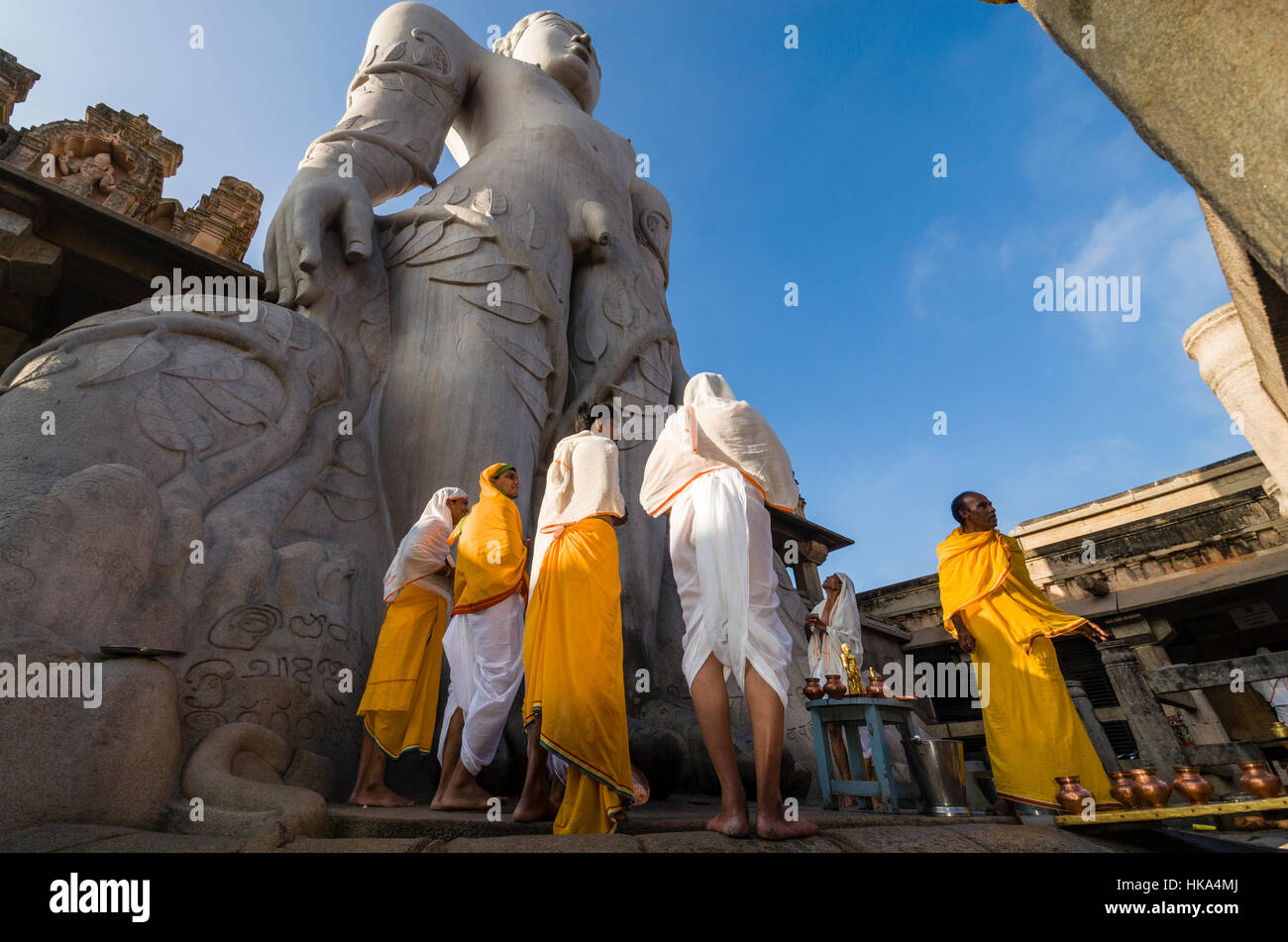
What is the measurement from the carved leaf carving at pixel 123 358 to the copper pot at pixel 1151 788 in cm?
417

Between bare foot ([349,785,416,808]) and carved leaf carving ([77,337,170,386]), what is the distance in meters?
2.08

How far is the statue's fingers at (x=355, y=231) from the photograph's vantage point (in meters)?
4.60

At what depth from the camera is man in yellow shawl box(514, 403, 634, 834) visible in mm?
2189

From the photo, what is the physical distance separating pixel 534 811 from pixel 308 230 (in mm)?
3683

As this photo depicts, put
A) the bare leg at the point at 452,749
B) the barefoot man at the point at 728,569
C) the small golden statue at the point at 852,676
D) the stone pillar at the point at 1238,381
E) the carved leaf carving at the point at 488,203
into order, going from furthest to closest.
Answer: the carved leaf carving at the point at 488,203, the stone pillar at the point at 1238,381, the small golden statue at the point at 852,676, the bare leg at the point at 452,749, the barefoot man at the point at 728,569

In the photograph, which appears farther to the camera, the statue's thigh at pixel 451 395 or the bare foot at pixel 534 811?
the statue's thigh at pixel 451 395

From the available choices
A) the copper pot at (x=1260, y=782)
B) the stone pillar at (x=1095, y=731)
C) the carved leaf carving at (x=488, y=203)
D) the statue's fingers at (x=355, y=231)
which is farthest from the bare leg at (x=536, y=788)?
the carved leaf carving at (x=488, y=203)

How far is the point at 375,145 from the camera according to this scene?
210 inches

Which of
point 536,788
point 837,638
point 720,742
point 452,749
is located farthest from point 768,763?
point 837,638

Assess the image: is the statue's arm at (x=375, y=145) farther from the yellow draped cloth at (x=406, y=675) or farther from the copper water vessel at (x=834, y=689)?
the copper water vessel at (x=834, y=689)

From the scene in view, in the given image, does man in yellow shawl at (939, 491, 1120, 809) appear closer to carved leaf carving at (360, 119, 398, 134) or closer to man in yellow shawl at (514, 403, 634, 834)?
man in yellow shawl at (514, 403, 634, 834)

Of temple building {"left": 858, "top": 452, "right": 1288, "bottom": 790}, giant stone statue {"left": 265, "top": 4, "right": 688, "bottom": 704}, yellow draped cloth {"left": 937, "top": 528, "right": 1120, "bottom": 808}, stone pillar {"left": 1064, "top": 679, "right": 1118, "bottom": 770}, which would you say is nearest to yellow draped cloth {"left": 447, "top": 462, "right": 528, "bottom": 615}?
giant stone statue {"left": 265, "top": 4, "right": 688, "bottom": 704}
